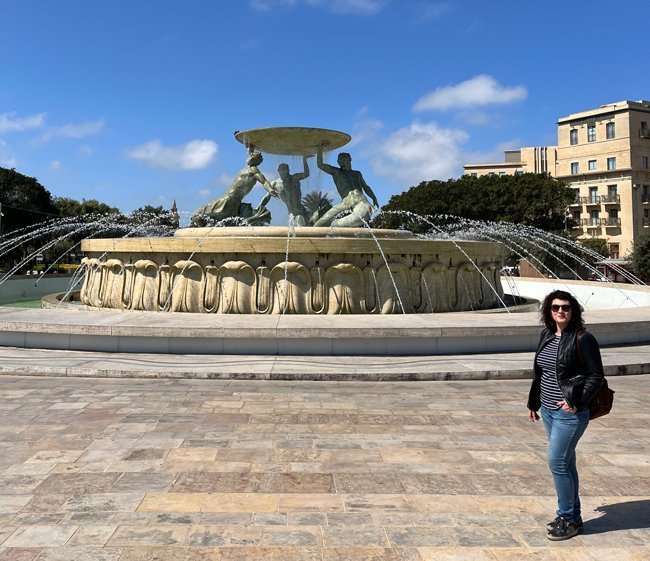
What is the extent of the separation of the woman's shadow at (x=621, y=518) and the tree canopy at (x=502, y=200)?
4401 cm

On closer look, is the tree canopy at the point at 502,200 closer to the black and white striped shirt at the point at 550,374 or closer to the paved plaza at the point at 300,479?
the paved plaza at the point at 300,479

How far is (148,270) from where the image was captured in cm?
1146

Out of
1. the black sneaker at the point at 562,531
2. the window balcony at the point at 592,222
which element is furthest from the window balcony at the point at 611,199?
the black sneaker at the point at 562,531

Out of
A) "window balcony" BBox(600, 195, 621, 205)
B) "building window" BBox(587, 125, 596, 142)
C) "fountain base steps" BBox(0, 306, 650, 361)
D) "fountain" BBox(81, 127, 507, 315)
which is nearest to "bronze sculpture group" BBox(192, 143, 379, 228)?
"fountain" BBox(81, 127, 507, 315)

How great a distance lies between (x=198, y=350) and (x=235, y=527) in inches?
215

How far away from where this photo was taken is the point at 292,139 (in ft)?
54.5

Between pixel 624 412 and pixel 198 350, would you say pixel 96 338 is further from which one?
pixel 624 412

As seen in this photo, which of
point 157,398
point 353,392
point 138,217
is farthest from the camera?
point 138,217

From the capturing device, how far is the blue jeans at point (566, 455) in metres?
3.25

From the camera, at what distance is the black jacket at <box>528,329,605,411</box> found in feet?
10.4

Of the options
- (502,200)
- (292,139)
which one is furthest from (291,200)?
(502,200)

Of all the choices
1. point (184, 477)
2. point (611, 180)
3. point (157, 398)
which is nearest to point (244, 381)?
point (157, 398)

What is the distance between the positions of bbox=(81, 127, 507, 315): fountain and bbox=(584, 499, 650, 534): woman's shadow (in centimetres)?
722

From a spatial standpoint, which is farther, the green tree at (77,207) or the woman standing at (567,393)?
the green tree at (77,207)
